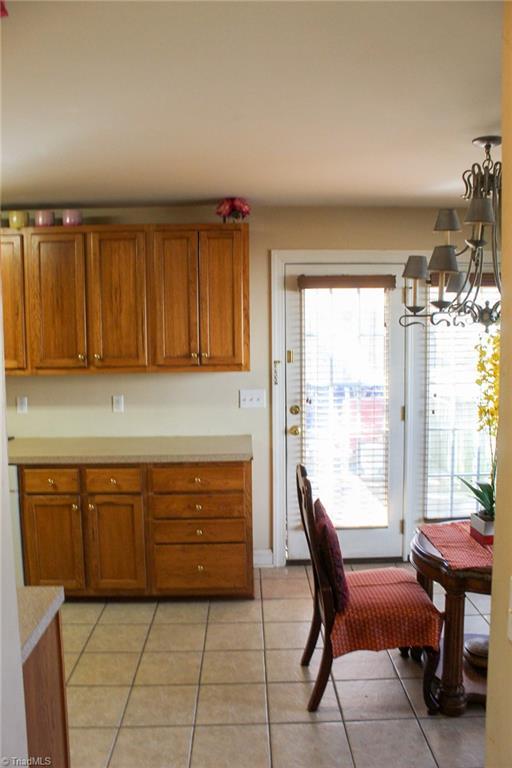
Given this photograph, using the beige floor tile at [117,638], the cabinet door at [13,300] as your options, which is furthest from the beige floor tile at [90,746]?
the cabinet door at [13,300]

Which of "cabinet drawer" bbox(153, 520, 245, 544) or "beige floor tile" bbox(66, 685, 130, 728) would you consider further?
"cabinet drawer" bbox(153, 520, 245, 544)

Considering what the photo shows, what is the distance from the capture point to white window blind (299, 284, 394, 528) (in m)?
3.94

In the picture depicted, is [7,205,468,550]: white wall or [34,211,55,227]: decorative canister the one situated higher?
[34,211,55,227]: decorative canister

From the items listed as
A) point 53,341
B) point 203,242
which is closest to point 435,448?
point 203,242

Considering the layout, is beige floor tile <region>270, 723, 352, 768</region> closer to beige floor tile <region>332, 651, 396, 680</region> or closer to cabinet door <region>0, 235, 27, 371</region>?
beige floor tile <region>332, 651, 396, 680</region>

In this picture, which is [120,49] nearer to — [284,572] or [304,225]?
[304,225]

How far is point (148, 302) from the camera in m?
3.60

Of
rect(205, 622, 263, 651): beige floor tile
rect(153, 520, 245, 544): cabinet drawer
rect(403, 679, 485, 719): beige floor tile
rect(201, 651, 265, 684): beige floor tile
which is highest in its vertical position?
rect(153, 520, 245, 544): cabinet drawer

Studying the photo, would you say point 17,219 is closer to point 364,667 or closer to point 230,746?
point 230,746

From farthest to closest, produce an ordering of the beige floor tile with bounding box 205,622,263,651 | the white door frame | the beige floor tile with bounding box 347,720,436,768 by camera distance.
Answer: the white door frame, the beige floor tile with bounding box 205,622,263,651, the beige floor tile with bounding box 347,720,436,768

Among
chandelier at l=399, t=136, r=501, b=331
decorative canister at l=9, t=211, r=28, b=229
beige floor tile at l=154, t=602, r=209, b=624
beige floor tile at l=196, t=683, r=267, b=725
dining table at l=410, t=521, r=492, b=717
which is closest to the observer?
chandelier at l=399, t=136, r=501, b=331

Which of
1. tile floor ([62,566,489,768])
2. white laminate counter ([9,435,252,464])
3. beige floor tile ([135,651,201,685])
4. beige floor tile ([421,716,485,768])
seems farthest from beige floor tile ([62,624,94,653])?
beige floor tile ([421,716,485,768])

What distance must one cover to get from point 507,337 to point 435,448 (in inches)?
121

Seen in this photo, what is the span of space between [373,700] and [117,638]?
1.42 metres
